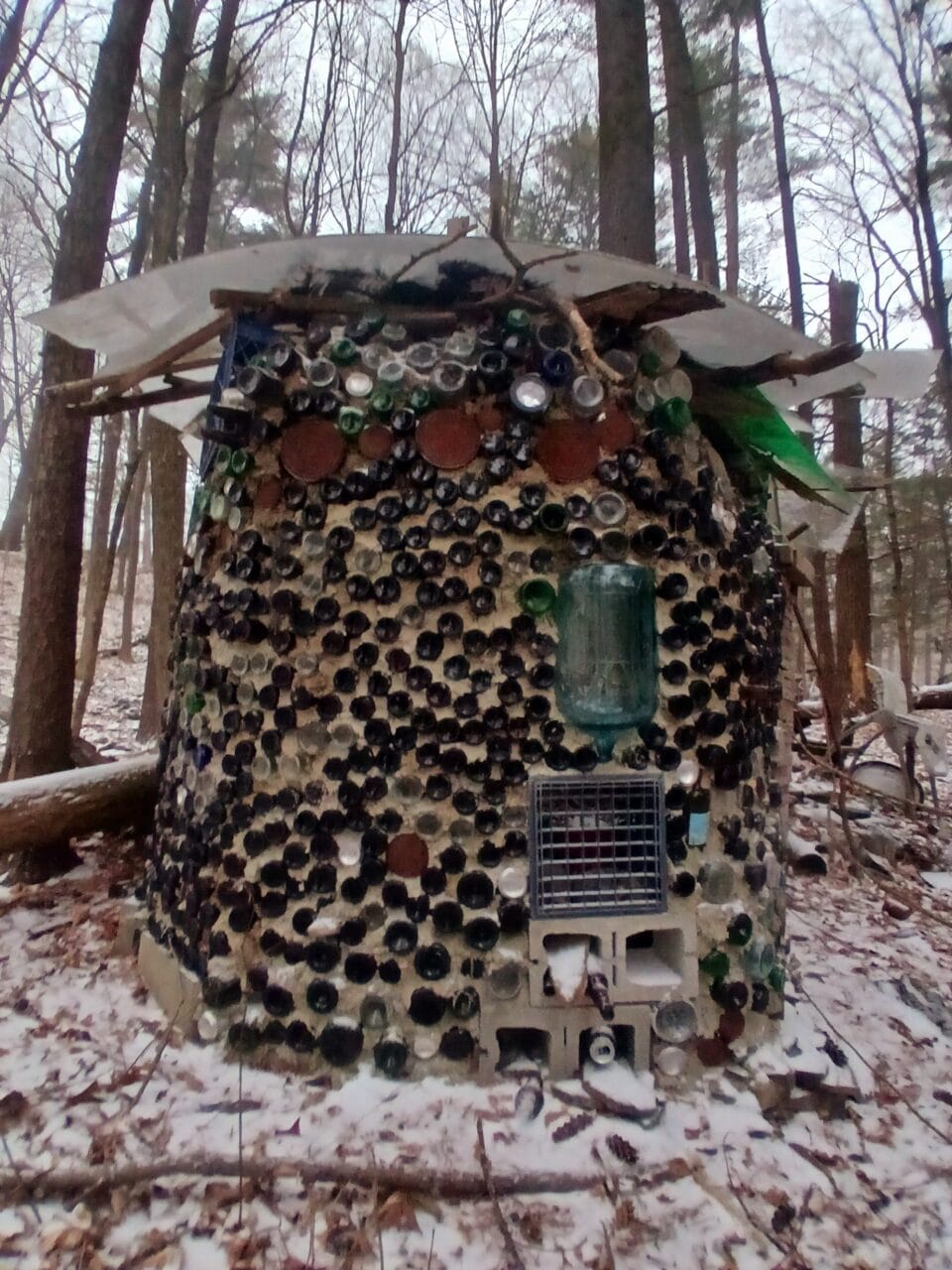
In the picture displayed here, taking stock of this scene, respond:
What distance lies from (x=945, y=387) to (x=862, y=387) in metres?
9.27

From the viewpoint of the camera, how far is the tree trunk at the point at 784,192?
1125 centimetres

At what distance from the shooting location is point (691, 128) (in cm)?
980

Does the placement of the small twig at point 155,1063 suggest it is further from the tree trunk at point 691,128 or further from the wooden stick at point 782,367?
the tree trunk at point 691,128

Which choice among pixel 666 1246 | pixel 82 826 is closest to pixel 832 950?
pixel 666 1246

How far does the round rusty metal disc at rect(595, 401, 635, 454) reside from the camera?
3693 mm

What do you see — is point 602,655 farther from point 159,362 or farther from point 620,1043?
point 159,362

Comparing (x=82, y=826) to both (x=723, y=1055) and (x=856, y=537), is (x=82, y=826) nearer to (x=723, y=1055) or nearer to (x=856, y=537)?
(x=723, y=1055)

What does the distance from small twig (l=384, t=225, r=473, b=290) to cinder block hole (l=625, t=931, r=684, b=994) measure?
9.58ft

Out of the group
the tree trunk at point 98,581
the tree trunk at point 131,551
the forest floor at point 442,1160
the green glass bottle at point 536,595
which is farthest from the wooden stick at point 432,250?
the tree trunk at point 131,551

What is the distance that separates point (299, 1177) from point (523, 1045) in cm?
108

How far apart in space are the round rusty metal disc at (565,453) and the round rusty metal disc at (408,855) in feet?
5.21

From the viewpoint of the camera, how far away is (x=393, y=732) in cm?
359

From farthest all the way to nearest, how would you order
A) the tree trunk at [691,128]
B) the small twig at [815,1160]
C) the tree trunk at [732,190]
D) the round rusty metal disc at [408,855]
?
the tree trunk at [732,190]
the tree trunk at [691,128]
the round rusty metal disc at [408,855]
the small twig at [815,1160]

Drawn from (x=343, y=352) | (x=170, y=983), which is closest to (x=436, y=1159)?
(x=170, y=983)
